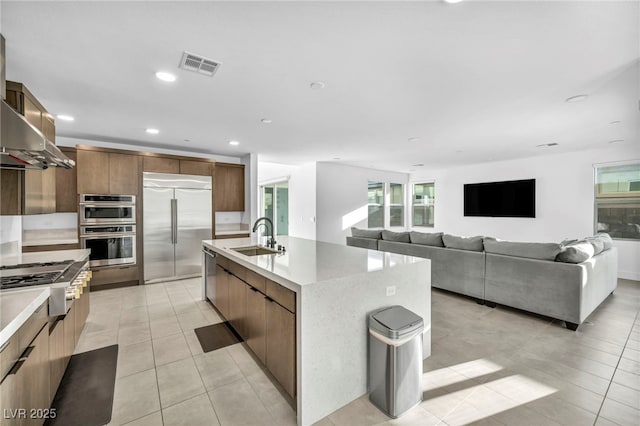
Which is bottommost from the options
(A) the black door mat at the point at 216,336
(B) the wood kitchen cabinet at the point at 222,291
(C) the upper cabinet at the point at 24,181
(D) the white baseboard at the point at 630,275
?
(A) the black door mat at the point at 216,336

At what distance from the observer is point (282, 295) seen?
1812 mm

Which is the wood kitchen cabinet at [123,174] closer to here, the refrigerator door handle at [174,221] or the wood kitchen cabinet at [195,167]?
the refrigerator door handle at [174,221]

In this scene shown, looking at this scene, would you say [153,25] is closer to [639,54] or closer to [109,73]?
[109,73]

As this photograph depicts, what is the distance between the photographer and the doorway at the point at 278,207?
891cm

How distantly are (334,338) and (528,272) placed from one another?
2845 mm

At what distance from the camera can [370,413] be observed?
5.75 ft

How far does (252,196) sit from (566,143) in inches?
244

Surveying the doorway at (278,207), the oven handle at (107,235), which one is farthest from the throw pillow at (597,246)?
the doorway at (278,207)

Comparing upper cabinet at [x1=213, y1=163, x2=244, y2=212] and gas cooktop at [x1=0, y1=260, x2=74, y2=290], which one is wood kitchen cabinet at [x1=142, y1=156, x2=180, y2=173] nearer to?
upper cabinet at [x1=213, y1=163, x2=244, y2=212]

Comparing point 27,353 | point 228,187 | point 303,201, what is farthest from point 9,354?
point 303,201

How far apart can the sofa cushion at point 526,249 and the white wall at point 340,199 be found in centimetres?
414

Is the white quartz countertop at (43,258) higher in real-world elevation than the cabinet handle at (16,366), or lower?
higher

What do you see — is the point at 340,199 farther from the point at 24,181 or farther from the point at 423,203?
the point at 24,181

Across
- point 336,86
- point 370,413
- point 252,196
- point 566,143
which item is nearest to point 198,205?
point 252,196
